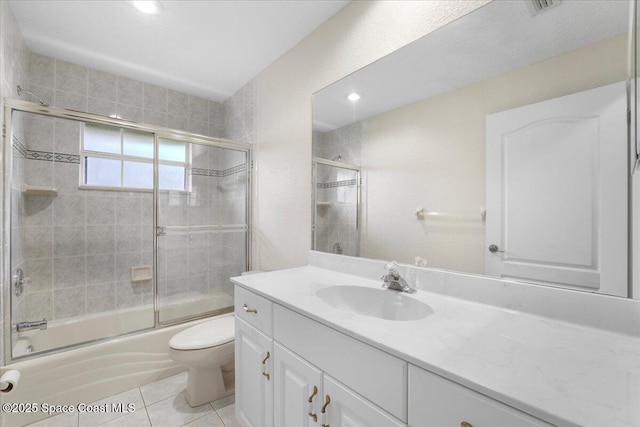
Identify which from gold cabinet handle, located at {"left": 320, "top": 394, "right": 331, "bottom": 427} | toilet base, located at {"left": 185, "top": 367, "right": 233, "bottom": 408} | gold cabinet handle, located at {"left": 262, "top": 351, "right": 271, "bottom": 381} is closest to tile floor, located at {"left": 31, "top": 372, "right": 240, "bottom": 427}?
toilet base, located at {"left": 185, "top": 367, "right": 233, "bottom": 408}

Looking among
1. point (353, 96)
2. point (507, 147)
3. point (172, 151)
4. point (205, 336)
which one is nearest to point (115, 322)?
point (205, 336)

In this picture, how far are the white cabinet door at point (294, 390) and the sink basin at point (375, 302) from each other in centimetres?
29

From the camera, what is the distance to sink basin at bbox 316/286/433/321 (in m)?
1.09

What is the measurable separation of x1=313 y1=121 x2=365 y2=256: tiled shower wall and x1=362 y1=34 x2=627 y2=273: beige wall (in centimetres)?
9

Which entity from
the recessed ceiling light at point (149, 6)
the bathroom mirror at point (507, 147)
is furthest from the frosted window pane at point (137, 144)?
the bathroom mirror at point (507, 147)

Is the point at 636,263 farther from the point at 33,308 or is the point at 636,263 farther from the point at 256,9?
the point at 33,308

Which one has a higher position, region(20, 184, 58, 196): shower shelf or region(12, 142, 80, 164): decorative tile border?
region(12, 142, 80, 164): decorative tile border

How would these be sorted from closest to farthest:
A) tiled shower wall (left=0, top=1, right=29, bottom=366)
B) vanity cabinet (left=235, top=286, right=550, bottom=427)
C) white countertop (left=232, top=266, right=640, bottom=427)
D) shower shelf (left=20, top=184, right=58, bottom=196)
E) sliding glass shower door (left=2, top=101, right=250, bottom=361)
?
white countertop (left=232, top=266, right=640, bottom=427), vanity cabinet (left=235, top=286, right=550, bottom=427), tiled shower wall (left=0, top=1, right=29, bottom=366), shower shelf (left=20, top=184, right=58, bottom=196), sliding glass shower door (left=2, top=101, right=250, bottom=361)

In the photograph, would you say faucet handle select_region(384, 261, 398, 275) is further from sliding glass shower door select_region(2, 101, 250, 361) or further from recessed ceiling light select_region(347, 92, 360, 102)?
sliding glass shower door select_region(2, 101, 250, 361)

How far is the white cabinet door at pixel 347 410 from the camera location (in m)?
0.72

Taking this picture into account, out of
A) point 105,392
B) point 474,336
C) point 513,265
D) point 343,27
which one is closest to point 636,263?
point 513,265

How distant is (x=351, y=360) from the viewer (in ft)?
2.62

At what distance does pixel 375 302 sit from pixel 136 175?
2360 mm

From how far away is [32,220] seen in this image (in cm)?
201
